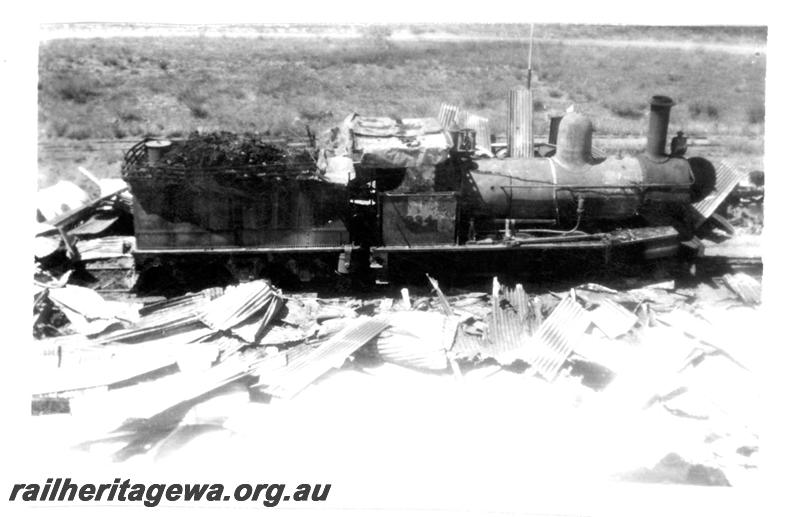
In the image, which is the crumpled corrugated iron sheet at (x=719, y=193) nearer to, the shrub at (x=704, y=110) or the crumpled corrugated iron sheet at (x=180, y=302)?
the crumpled corrugated iron sheet at (x=180, y=302)

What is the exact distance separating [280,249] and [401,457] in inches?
191

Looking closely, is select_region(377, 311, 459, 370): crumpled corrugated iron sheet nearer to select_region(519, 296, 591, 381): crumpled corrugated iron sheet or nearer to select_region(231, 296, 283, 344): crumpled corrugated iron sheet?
select_region(519, 296, 591, 381): crumpled corrugated iron sheet

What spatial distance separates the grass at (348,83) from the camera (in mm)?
22109

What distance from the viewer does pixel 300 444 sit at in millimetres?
7973

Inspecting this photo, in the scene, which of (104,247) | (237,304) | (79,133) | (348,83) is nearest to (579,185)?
(237,304)

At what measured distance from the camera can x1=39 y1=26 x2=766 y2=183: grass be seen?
22.1 metres

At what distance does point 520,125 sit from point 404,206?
4.62 meters

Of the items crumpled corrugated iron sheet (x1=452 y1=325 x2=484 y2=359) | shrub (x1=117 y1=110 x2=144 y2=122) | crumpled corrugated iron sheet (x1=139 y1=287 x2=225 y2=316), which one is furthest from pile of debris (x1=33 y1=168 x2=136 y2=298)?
shrub (x1=117 y1=110 x2=144 y2=122)

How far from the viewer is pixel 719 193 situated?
42.9ft

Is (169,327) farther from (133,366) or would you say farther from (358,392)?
(358,392)

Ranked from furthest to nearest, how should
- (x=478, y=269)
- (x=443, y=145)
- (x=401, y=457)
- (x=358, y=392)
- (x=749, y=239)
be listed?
1. (x=749, y=239)
2. (x=478, y=269)
3. (x=443, y=145)
4. (x=358, y=392)
5. (x=401, y=457)

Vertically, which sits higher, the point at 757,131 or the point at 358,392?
the point at 757,131

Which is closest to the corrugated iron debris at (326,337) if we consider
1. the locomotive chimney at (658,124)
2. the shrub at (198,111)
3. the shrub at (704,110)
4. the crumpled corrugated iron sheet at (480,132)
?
the locomotive chimney at (658,124)

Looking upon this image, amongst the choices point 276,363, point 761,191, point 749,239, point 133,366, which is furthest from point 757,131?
point 133,366
